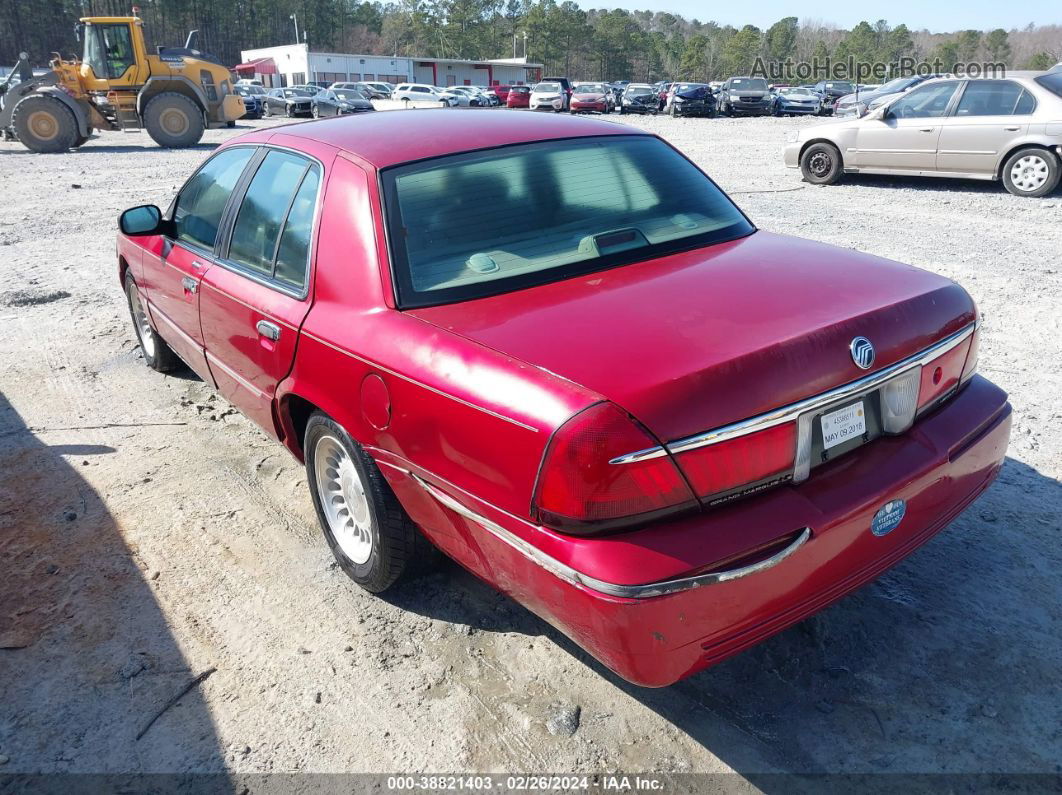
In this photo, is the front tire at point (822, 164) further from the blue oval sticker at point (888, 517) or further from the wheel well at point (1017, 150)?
the blue oval sticker at point (888, 517)

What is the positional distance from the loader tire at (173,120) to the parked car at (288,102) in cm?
1692

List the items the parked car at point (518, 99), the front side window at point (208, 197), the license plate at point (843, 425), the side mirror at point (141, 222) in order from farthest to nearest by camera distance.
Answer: the parked car at point (518, 99), the side mirror at point (141, 222), the front side window at point (208, 197), the license plate at point (843, 425)

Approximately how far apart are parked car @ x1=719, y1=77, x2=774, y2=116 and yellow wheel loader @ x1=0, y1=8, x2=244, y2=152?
915 inches

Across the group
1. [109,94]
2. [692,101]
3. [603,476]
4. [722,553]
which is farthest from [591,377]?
[692,101]

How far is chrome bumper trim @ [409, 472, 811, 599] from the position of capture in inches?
75.7

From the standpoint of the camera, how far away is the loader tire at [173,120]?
19875 millimetres

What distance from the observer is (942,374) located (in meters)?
2.60

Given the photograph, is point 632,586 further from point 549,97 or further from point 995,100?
point 549,97

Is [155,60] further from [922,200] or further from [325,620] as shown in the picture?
[325,620]

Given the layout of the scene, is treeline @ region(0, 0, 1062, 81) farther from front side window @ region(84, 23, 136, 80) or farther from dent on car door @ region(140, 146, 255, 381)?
dent on car door @ region(140, 146, 255, 381)

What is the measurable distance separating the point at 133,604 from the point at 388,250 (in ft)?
5.57

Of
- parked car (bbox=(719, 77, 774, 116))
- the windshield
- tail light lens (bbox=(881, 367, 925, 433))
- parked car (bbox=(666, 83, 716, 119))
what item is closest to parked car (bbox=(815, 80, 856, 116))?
parked car (bbox=(719, 77, 774, 116))

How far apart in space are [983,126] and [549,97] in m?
29.5

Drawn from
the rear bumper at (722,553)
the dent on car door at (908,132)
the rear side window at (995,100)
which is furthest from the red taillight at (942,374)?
the dent on car door at (908,132)
